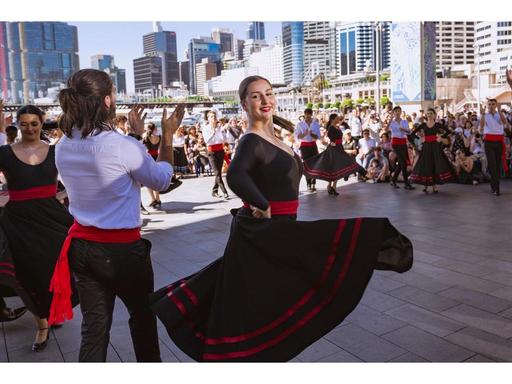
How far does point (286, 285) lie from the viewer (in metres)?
2.67

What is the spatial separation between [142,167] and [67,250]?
0.58 metres

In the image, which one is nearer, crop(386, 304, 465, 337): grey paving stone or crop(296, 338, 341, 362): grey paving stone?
crop(296, 338, 341, 362): grey paving stone

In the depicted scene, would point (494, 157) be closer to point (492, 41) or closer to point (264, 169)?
point (264, 169)

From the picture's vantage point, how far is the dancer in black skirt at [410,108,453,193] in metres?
10.9

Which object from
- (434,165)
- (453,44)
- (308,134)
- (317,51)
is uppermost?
(317,51)

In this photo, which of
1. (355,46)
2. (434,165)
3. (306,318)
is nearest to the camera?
(306,318)

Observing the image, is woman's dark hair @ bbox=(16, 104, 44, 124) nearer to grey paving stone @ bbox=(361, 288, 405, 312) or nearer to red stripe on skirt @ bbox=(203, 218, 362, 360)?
red stripe on skirt @ bbox=(203, 218, 362, 360)

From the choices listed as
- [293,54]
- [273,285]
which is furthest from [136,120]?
[293,54]

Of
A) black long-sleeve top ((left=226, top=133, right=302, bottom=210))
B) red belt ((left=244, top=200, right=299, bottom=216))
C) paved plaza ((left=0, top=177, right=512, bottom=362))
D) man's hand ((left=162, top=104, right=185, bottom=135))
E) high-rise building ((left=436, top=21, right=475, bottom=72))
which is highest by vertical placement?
high-rise building ((left=436, top=21, right=475, bottom=72))

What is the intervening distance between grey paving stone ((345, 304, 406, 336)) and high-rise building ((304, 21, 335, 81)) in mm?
185487

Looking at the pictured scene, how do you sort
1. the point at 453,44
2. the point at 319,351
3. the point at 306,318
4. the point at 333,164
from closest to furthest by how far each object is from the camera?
the point at 306,318
the point at 319,351
the point at 333,164
the point at 453,44

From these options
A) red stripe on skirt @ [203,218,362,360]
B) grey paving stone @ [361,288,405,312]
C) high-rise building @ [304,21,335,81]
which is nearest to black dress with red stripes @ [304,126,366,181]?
grey paving stone @ [361,288,405,312]

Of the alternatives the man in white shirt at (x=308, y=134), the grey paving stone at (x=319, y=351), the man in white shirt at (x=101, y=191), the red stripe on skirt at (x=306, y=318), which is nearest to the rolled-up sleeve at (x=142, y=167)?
the man in white shirt at (x=101, y=191)
